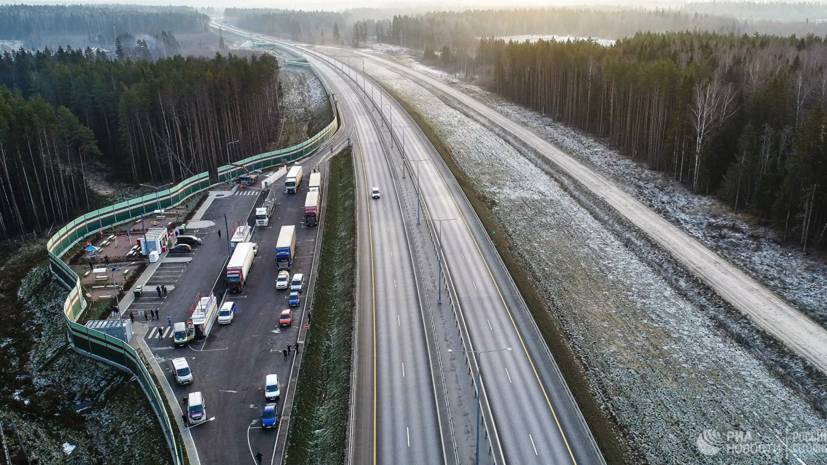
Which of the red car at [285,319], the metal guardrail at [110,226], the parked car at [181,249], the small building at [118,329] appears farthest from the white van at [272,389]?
the parked car at [181,249]

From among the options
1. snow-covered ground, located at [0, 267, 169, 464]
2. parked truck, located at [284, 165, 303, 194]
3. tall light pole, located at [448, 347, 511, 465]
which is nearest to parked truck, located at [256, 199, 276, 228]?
parked truck, located at [284, 165, 303, 194]

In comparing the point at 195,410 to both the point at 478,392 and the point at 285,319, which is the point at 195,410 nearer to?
the point at 285,319

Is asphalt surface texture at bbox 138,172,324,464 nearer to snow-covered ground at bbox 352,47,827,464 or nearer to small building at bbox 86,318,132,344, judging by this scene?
small building at bbox 86,318,132,344

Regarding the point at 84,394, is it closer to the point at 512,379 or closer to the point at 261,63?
the point at 512,379

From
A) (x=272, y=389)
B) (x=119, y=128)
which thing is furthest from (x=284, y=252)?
(x=119, y=128)

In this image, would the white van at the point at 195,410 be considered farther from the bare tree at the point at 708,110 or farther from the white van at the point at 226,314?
the bare tree at the point at 708,110

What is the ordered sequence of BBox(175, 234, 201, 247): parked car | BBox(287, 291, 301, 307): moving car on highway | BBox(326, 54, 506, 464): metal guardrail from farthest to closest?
BBox(175, 234, 201, 247): parked car < BBox(287, 291, 301, 307): moving car on highway < BBox(326, 54, 506, 464): metal guardrail
